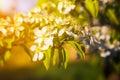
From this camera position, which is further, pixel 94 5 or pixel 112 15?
pixel 112 15

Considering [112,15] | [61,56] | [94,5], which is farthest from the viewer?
[112,15]

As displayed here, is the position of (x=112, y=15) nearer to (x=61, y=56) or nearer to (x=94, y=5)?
(x=94, y=5)

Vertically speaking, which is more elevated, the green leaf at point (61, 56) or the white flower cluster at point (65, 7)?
the white flower cluster at point (65, 7)

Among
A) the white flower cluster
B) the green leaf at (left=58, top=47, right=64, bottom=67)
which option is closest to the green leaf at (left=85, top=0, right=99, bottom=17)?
the white flower cluster

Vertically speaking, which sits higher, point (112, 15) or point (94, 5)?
point (94, 5)

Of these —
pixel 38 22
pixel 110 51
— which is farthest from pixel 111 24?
pixel 38 22

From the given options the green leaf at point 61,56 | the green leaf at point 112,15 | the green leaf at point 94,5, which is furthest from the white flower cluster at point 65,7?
the green leaf at point 112,15

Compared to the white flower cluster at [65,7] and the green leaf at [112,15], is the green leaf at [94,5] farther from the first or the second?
the green leaf at [112,15]

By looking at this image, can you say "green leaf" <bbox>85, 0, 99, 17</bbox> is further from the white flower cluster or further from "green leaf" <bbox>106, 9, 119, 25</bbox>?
"green leaf" <bbox>106, 9, 119, 25</bbox>

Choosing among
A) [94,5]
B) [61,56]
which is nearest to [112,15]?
[94,5]

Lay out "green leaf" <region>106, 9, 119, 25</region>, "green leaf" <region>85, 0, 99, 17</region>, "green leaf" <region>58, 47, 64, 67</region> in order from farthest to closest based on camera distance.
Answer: "green leaf" <region>106, 9, 119, 25</region>
"green leaf" <region>85, 0, 99, 17</region>
"green leaf" <region>58, 47, 64, 67</region>

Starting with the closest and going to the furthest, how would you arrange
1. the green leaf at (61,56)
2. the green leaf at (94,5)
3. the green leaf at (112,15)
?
the green leaf at (61,56), the green leaf at (94,5), the green leaf at (112,15)

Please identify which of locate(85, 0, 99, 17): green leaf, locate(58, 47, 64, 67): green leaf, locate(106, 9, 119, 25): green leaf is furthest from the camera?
locate(106, 9, 119, 25): green leaf
